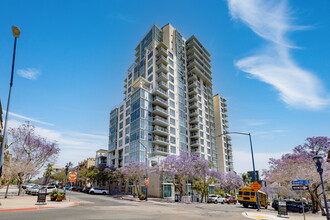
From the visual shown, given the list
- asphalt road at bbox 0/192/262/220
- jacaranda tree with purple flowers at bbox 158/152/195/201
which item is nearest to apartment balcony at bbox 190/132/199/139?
jacaranda tree with purple flowers at bbox 158/152/195/201

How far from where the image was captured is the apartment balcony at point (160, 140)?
5425cm

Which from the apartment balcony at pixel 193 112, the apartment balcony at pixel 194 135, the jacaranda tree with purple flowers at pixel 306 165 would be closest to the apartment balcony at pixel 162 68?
the apartment balcony at pixel 193 112

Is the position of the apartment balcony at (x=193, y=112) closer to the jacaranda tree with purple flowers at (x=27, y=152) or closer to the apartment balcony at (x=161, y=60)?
the apartment balcony at (x=161, y=60)

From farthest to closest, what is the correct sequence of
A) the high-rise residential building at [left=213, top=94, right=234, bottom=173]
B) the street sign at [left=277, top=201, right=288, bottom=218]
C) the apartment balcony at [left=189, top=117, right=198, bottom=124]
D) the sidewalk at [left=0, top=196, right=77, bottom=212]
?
the high-rise residential building at [left=213, top=94, right=234, bottom=173]
the apartment balcony at [left=189, top=117, right=198, bottom=124]
the street sign at [left=277, top=201, right=288, bottom=218]
the sidewalk at [left=0, top=196, right=77, bottom=212]

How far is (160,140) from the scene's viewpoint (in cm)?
5494

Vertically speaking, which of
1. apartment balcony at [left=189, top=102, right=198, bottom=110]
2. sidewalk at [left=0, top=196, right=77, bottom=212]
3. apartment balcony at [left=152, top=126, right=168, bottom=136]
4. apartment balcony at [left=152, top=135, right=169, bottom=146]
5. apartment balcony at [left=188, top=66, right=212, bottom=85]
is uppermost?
apartment balcony at [left=188, top=66, right=212, bottom=85]

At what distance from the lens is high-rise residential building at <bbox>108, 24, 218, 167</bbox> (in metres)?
54.9

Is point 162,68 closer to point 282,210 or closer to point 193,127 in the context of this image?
point 193,127

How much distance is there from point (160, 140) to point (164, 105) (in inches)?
414

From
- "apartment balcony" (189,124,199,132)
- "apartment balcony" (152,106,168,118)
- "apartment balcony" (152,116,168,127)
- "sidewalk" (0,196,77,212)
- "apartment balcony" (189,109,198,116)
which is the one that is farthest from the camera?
"apartment balcony" (189,109,198,116)

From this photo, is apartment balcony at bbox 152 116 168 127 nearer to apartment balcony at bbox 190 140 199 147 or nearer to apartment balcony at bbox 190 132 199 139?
apartment balcony at bbox 190 132 199 139

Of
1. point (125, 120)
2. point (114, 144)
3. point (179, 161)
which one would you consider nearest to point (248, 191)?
point (179, 161)

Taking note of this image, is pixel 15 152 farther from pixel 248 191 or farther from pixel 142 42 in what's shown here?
pixel 142 42

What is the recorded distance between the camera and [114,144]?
212 ft
